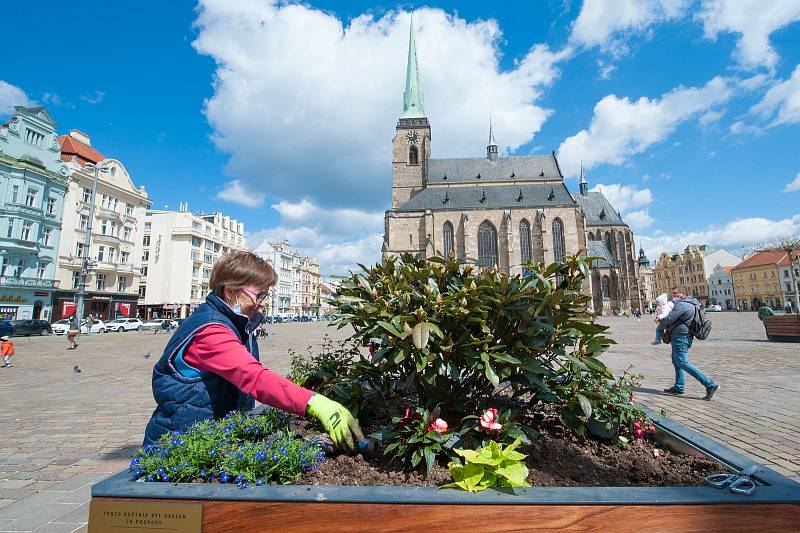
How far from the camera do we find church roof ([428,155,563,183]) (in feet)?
188

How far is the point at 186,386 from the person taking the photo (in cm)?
201

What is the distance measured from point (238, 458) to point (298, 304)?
290 feet

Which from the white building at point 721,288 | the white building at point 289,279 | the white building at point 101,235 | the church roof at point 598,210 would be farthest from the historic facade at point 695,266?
the white building at point 101,235

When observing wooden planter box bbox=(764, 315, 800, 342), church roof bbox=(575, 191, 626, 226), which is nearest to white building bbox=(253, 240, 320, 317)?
church roof bbox=(575, 191, 626, 226)

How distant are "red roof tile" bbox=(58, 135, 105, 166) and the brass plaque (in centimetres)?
4498

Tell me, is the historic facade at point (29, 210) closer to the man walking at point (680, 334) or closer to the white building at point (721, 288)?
the man walking at point (680, 334)

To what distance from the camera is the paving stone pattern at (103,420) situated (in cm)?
294

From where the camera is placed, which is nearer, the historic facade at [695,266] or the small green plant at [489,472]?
the small green plant at [489,472]

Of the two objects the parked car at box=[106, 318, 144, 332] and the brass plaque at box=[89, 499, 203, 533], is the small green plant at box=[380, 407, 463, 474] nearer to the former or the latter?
the brass plaque at box=[89, 499, 203, 533]

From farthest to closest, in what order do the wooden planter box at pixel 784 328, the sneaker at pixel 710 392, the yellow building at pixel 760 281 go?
the yellow building at pixel 760 281
the wooden planter box at pixel 784 328
the sneaker at pixel 710 392

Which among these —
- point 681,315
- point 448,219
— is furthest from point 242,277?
point 448,219

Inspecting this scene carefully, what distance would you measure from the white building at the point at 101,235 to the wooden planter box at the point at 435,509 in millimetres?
39342

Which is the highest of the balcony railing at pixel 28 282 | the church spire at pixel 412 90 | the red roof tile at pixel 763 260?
the church spire at pixel 412 90

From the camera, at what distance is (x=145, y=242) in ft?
170
